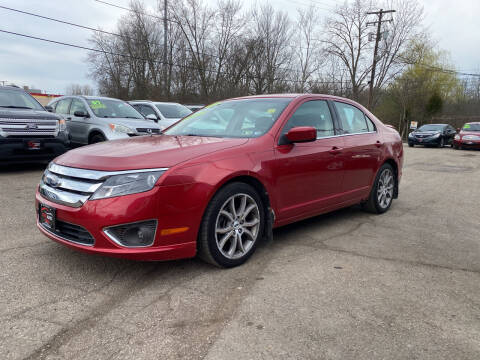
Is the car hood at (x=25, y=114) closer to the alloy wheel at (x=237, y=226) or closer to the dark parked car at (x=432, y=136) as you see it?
the alloy wheel at (x=237, y=226)

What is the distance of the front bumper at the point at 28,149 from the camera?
6.87 metres

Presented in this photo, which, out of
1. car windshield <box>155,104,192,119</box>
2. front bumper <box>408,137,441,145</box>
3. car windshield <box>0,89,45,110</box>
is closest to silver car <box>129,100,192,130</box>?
car windshield <box>155,104,192,119</box>

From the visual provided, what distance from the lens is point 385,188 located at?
5.32 meters

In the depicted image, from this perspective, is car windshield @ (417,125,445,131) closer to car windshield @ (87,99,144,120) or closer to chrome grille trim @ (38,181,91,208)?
car windshield @ (87,99,144,120)

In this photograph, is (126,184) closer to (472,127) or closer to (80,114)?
(80,114)

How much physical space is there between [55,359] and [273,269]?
1.77m

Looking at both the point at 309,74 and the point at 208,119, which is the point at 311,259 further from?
the point at 309,74

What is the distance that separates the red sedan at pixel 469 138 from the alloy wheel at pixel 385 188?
16.2m

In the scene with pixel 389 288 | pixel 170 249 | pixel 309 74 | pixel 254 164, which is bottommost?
pixel 389 288

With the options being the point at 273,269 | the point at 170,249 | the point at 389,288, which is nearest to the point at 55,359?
the point at 170,249

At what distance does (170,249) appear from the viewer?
281 centimetres

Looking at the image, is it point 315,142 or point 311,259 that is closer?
point 311,259

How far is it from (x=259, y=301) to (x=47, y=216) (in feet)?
5.97

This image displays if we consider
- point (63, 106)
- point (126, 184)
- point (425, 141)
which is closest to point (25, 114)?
point (63, 106)
